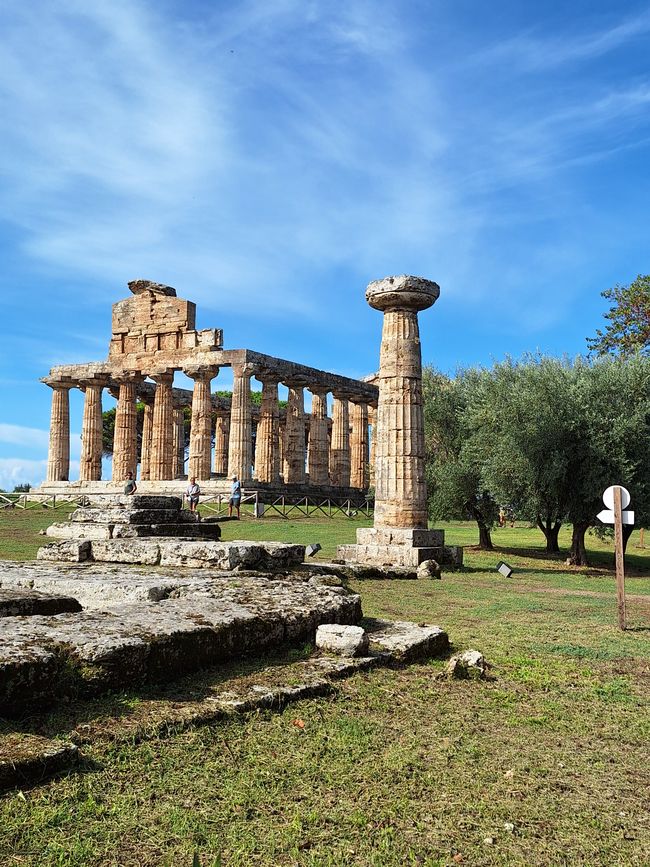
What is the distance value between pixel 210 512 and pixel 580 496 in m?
15.8

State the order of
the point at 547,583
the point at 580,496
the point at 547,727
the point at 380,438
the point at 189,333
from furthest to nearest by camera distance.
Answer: the point at 189,333, the point at 580,496, the point at 380,438, the point at 547,583, the point at 547,727

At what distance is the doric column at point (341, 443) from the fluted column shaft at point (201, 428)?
357 inches

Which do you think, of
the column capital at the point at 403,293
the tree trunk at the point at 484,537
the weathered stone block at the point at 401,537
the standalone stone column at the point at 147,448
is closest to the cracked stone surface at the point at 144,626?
the weathered stone block at the point at 401,537

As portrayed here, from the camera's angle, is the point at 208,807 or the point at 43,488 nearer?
the point at 208,807

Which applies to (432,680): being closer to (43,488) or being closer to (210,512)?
(210,512)

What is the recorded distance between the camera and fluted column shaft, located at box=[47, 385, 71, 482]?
146ft

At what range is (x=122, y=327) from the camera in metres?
43.8

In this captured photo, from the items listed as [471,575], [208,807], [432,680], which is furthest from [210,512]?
[208,807]

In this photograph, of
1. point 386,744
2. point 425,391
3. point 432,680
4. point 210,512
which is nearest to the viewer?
point 386,744

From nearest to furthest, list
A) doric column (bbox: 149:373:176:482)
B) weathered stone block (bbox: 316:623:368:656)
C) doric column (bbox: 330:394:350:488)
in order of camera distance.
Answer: weathered stone block (bbox: 316:623:368:656), doric column (bbox: 149:373:176:482), doric column (bbox: 330:394:350:488)

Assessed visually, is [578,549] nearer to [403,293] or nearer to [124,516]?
[403,293]

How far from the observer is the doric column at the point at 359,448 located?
49.4 metres

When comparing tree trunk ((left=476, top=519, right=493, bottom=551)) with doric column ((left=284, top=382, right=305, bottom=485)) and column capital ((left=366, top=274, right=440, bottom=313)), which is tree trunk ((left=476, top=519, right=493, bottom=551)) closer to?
column capital ((left=366, top=274, right=440, bottom=313))

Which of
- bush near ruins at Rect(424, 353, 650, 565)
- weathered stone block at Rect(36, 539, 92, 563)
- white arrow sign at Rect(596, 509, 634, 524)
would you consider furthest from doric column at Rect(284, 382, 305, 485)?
white arrow sign at Rect(596, 509, 634, 524)
